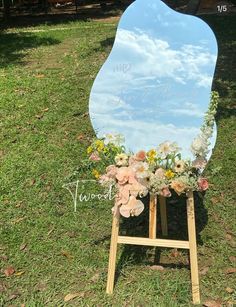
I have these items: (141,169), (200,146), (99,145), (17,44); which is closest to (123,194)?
(141,169)

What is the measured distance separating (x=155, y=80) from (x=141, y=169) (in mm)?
1129

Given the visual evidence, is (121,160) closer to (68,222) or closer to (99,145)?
(99,145)

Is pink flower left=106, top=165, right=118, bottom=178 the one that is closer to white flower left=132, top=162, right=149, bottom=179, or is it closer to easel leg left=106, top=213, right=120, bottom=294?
white flower left=132, top=162, right=149, bottom=179

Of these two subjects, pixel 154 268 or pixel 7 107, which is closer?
pixel 154 268

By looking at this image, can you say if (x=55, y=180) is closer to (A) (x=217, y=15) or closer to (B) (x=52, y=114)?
(B) (x=52, y=114)

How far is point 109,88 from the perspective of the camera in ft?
13.5

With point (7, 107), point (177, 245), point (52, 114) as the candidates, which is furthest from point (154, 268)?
point (7, 107)

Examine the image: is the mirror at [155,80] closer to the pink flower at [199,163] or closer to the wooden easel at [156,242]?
the pink flower at [199,163]

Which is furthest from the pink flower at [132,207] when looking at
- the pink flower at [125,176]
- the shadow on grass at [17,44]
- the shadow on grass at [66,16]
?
the shadow on grass at [66,16]

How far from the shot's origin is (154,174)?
3.16m

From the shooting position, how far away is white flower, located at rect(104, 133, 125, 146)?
139 inches

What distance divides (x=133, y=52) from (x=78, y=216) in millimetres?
1554

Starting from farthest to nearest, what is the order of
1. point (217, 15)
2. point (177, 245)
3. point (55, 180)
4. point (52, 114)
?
point (217, 15) < point (52, 114) < point (55, 180) < point (177, 245)

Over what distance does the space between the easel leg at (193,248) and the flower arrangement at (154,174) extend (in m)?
0.15
